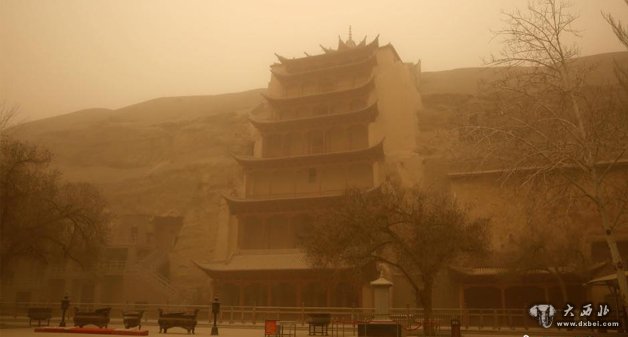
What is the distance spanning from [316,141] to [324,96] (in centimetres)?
374

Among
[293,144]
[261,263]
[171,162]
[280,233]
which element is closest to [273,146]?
[293,144]

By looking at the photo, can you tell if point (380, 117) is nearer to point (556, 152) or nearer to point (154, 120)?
point (556, 152)

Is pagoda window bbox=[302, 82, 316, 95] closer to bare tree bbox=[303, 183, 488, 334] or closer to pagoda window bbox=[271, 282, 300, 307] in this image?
pagoda window bbox=[271, 282, 300, 307]

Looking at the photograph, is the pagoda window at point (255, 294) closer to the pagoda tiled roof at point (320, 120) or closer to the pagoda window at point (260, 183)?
the pagoda window at point (260, 183)

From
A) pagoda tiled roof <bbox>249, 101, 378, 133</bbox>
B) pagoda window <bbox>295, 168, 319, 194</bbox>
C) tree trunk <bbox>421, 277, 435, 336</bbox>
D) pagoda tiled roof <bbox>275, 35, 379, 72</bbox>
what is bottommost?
tree trunk <bbox>421, 277, 435, 336</bbox>

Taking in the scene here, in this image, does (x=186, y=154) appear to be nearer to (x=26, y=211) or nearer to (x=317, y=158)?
(x=317, y=158)

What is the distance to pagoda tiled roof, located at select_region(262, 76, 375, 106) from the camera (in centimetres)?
4079

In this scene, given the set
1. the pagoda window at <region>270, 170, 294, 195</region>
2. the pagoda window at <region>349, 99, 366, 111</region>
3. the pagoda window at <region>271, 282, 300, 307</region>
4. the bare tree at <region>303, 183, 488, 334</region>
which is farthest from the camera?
the pagoda window at <region>349, 99, 366, 111</region>

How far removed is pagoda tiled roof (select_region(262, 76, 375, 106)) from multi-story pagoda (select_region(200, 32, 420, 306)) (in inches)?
3.3

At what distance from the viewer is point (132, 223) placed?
150 ft

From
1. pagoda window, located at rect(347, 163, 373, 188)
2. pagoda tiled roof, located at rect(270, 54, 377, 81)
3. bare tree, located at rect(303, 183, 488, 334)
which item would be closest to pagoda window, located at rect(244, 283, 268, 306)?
pagoda window, located at rect(347, 163, 373, 188)

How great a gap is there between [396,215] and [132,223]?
30.6 metres

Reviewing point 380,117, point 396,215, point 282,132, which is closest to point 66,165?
point 282,132

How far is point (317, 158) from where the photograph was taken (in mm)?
38625
